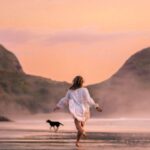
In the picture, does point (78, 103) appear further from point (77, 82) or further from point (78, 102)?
point (77, 82)

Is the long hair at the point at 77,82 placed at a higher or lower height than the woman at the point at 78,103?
higher

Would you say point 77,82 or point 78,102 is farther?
point 78,102

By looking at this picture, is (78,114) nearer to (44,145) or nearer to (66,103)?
(66,103)

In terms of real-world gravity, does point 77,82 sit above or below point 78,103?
above

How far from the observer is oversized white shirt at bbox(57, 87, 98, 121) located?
2748 cm

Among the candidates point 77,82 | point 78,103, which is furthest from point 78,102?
point 77,82

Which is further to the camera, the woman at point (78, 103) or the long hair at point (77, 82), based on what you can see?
the woman at point (78, 103)

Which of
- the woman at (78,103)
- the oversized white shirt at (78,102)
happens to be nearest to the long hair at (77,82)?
the woman at (78,103)

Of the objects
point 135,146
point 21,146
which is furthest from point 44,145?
point 135,146

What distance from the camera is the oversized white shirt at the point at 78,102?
2748cm

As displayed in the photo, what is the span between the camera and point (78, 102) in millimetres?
27766

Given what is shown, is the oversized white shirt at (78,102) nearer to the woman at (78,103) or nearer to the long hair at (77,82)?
the woman at (78,103)

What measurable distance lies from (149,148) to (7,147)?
16.3 ft

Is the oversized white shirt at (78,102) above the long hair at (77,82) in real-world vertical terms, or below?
below
